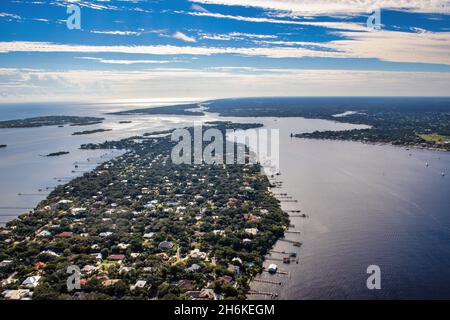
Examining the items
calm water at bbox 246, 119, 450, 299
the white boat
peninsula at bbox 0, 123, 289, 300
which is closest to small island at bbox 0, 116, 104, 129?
peninsula at bbox 0, 123, 289, 300

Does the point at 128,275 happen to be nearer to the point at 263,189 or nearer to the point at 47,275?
the point at 47,275

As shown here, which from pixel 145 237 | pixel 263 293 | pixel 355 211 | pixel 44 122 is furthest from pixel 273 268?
pixel 44 122

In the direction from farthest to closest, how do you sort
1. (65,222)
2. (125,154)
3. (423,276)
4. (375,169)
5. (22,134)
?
(22,134), (125,154), (375,169), (65,222), (423,276)

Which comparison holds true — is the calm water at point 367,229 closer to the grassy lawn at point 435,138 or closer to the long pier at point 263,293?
the long pier at point 263,293

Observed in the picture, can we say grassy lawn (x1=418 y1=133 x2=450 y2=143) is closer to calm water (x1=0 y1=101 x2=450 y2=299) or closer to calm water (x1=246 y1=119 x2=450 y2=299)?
calm water (x1=0 y1=101 x2=450 y2=299)

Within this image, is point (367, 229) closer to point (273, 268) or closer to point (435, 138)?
point (273, 268)
